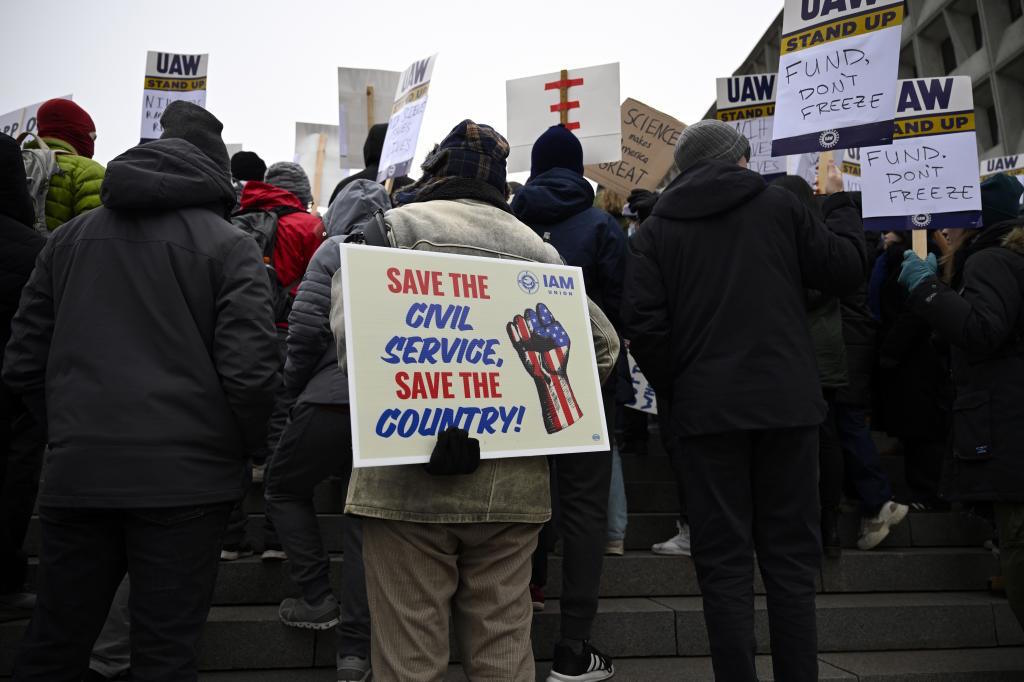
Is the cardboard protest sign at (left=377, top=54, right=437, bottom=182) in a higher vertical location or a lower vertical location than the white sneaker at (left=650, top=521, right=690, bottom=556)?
higher

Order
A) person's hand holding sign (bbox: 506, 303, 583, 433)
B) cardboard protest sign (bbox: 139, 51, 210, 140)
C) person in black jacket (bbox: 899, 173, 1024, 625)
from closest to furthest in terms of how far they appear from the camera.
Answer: person's hand holding sign (bbox: 506, 303, 583, 433)
person in black jacket (bbox: 899, 173, 1024, 625)
cardboard protest sign (bbox: 139, 51, 210, 140)

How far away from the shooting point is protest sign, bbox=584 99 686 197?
6.56m

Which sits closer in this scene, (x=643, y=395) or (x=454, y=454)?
(x=454, y=454)

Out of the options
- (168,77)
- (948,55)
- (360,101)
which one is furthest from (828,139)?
(948,55)

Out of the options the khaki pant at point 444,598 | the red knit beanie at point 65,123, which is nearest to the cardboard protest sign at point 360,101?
the red knit beanie at point 65,123

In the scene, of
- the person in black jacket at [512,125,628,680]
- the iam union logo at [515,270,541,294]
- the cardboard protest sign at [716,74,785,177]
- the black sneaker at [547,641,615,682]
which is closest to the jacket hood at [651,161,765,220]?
the person in black jacket at [512,125,628,680]

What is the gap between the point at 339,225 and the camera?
11.9 feet

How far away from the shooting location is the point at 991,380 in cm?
371

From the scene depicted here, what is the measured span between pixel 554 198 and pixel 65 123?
2.48 m

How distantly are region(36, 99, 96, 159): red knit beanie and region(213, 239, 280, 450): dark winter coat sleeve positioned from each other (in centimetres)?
237

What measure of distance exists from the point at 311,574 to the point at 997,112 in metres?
29.6

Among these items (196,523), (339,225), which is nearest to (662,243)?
(339,225)

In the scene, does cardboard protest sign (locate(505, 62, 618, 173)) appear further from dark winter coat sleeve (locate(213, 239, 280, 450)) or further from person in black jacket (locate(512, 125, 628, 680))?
dark winter coat sleeve (locate(213, 239, 280, 450))

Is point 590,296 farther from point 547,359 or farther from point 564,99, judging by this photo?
point 564,99
